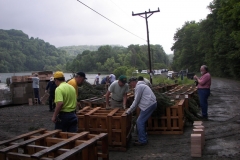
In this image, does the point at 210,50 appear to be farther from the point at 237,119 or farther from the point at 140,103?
the point at 140,103

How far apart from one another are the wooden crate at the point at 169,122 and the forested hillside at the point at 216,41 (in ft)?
73.8

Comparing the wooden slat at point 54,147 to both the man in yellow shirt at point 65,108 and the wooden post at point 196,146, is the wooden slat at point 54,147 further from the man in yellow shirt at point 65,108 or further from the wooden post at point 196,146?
the wooden post at point 196,146

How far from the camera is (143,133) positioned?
742cm

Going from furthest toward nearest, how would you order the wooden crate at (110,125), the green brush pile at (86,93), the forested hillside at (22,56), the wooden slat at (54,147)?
the forested hillside at (22,56)
the green brush pile at (86,93)
the wooden crate at (110,125)
the wooden slat at (54,147)

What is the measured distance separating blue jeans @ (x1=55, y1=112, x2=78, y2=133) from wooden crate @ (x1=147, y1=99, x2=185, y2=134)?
11.0 ft

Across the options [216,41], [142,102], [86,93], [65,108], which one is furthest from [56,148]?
[216,41]

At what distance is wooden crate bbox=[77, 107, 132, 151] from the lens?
6.90 meters

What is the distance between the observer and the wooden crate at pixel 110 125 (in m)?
6.90

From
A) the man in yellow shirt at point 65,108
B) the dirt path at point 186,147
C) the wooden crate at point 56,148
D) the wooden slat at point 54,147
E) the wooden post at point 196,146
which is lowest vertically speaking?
the dirt path at point 186,147

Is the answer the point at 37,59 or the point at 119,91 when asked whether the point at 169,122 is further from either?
the point at 37,59

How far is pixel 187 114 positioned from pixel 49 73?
55.0ft

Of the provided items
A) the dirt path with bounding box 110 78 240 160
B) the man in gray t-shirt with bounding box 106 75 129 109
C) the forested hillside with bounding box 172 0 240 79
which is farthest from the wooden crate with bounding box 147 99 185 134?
the forested hillside with bounding box 172 0 240 79

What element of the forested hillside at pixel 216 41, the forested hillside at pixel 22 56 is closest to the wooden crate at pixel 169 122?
the forested hillside at pixel 216 41

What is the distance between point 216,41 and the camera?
52.1 metres
